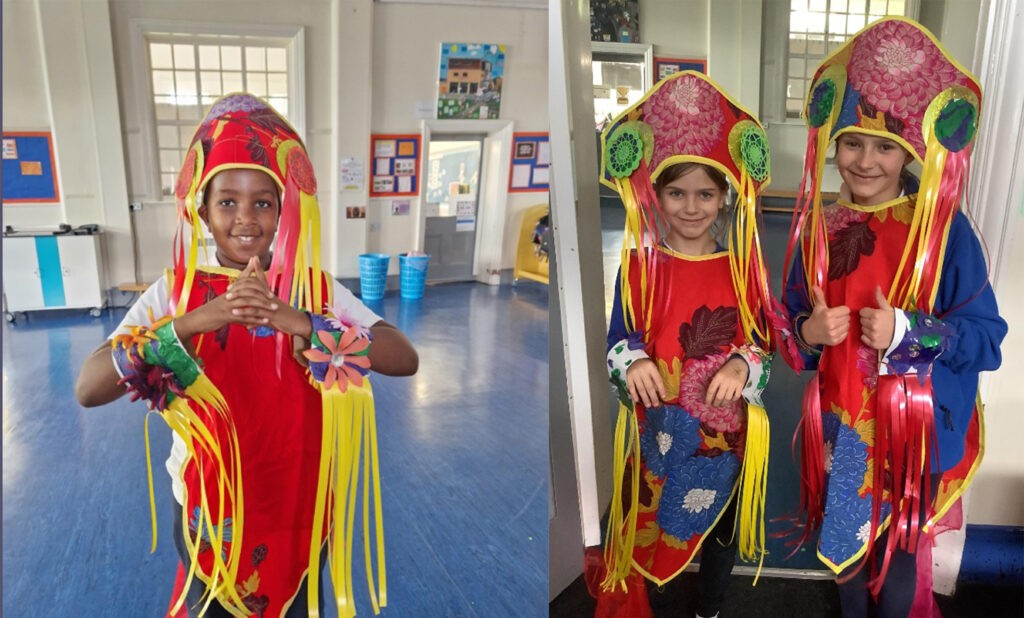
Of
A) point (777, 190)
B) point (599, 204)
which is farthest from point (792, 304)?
point (599, 204)

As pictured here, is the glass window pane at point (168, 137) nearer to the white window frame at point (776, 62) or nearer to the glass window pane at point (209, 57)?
the glass window pane at point (209, 57)

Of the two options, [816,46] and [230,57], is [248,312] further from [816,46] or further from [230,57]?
[816,46]

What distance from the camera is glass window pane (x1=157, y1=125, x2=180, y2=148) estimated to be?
1.09 metres

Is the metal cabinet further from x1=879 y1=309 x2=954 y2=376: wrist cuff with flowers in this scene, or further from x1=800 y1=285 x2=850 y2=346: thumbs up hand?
x1=879 y1=309 x2=954 y2=376: wrist cuff with flowers

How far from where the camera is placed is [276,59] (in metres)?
1.11

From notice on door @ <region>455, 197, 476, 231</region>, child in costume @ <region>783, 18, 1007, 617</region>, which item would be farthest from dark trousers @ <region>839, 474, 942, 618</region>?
notice on door @ <region>455, 197, 476, 231</region>

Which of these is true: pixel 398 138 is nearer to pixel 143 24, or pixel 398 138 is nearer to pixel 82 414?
pixel 143 24

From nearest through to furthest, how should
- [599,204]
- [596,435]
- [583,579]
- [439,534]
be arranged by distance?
[439,534] < [599,204] < [596,435] < [583,579]

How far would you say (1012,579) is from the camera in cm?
166

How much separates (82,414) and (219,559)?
0.94 feet

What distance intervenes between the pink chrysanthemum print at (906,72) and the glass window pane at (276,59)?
910mm

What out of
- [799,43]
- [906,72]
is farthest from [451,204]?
[906,72]

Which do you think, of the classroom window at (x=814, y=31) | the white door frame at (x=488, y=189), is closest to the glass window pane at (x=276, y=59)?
the white door frame at (x=488, y=189)

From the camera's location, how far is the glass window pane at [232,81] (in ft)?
3.55
